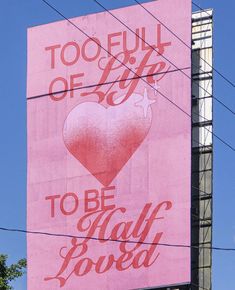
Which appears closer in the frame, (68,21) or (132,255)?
(132,255)

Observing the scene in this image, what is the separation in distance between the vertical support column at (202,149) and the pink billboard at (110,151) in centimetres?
132

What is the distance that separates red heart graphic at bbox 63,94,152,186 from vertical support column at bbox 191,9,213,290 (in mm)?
2264

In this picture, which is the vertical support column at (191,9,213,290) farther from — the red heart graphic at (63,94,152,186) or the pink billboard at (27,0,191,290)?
the red heart graphic at (63,94,152,186)

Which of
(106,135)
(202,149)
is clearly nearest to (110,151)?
(106,135)

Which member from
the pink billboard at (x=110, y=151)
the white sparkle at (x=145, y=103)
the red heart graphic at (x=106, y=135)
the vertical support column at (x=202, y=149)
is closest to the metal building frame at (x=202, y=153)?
the vertical support column at (x=202, y=149)

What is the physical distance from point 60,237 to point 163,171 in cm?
594

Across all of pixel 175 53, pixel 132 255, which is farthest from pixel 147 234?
pixel 175 53

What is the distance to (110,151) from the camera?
77188mm

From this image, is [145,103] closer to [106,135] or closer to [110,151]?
[106,135]

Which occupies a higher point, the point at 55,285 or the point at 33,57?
the point at 33,57

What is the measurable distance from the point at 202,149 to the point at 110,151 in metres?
4.05

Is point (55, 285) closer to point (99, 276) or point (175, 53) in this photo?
point (99, 276)

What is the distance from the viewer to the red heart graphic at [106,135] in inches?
3019

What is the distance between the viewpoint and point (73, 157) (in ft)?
257
